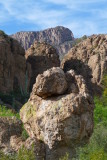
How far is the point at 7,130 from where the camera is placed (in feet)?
33.1

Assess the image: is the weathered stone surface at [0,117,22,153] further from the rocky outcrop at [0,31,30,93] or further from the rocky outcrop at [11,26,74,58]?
the rocky outcrop at [11,26,74,58]

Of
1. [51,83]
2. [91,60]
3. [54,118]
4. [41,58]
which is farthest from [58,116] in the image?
[91,60]

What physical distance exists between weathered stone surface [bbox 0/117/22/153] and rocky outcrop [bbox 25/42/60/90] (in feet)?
157

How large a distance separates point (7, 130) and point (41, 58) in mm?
49306

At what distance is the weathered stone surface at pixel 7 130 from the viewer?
9.73 metres

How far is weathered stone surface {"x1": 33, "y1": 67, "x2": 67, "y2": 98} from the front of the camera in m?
9.62

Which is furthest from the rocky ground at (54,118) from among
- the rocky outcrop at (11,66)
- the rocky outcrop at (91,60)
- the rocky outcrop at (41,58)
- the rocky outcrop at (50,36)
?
the rocky outcrop at (50,36)

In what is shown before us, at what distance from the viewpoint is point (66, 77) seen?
1021 cm

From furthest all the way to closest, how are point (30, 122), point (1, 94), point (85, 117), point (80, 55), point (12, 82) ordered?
point (80, 55), point (12, 82), point (1, 94), point (30, 122), point (85, 117)

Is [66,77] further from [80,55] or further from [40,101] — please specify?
[80,55]

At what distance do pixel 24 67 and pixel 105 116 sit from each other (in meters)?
37.7

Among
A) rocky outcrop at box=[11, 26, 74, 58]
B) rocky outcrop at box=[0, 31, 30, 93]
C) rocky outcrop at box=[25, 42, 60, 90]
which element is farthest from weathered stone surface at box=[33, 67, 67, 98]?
rocky outcrop at box=[11, 26, 74, 58]

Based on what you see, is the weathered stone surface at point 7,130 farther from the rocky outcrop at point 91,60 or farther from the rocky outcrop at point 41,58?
the rocky outcrop at point 41,58

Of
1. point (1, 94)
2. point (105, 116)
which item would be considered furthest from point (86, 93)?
point (1, 94)
